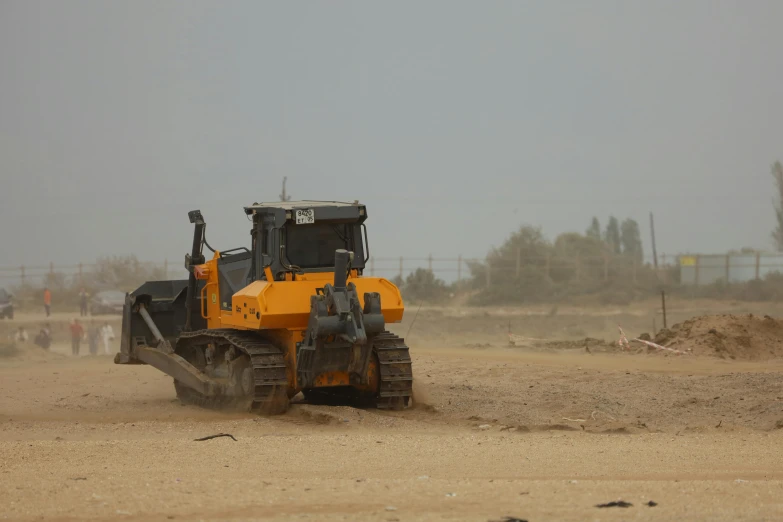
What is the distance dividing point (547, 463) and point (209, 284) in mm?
7832

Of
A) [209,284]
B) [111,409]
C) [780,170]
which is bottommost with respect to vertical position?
[111,409]

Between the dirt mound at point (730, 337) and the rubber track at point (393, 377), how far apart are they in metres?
11.8

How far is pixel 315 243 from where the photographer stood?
1600 cm

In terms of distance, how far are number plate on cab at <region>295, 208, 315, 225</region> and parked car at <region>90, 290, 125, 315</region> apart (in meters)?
33.8

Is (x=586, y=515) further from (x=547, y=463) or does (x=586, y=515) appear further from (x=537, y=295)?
(x=537, y=295)

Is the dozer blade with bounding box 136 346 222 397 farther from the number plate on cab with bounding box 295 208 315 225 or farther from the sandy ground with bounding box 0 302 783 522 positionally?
the number plate on cab with bounding box 295 208 315 225

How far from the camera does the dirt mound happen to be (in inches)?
1011

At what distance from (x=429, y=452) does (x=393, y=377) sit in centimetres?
359

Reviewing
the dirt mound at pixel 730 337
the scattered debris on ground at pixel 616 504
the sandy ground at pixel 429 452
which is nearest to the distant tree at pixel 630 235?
the dirt mound at pixel 730 337

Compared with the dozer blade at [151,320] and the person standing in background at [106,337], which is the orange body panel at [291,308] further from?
the person standing in background at [106,337]

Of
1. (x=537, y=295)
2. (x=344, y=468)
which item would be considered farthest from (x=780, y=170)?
(x=344, y=468)

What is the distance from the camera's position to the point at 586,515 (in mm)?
8359

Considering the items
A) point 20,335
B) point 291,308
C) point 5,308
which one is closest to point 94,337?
point 20,335

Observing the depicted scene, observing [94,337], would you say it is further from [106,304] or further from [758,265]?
[758,265]
